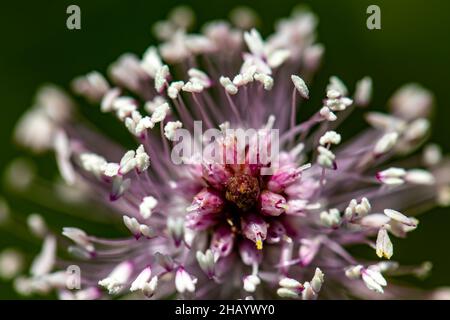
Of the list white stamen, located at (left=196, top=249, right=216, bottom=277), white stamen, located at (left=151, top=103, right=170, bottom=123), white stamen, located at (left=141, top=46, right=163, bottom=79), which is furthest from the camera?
white stamen, located at (left=141, top=46, right=163, bottom=79)

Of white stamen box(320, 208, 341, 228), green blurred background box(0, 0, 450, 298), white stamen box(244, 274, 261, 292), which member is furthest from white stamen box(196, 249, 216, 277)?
green blurred background box(0, 0, 450, 298)

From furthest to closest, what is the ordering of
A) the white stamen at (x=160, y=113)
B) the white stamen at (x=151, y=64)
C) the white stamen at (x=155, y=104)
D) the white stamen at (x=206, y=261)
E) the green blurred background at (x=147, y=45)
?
1. the green blurred background at (x=147, y=45)
2. the white stamen at (x=151, y=64)
3. the white stamen at (x=155, y=104)
4. the white stamen at (x=160, y=113)
5. the white stamen at (x=206, y=261)

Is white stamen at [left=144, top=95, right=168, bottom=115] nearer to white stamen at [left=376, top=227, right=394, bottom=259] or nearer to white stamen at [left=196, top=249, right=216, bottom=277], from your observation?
white stamen at [left=196, top=249, right=216, bottom=277]

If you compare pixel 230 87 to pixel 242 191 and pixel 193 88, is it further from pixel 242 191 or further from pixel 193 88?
pixel 242 191

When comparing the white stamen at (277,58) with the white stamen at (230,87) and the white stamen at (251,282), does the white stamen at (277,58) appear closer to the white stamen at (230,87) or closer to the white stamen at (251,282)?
the white stamen at (230,87)

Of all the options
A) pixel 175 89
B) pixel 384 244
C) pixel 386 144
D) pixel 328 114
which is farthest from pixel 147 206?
pixel 386 144

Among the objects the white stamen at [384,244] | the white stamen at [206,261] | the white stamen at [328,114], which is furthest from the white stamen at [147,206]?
the white stamen at [384,244]
